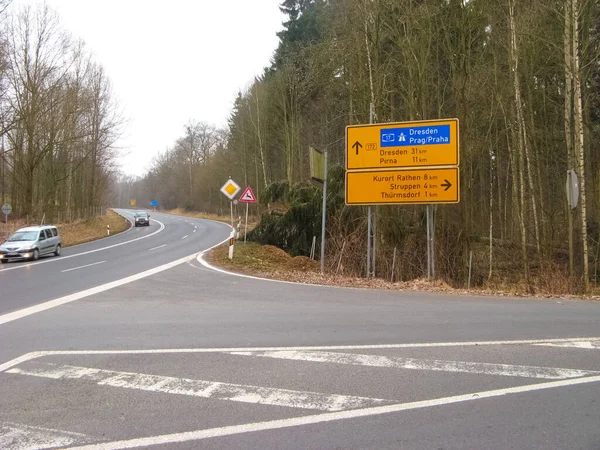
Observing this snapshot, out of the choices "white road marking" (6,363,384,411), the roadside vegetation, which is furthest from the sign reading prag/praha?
the roadside vegetation

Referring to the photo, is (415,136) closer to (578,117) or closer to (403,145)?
(403,145)

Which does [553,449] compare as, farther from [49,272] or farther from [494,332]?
[49,272]

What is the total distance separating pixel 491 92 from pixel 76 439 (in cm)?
1922

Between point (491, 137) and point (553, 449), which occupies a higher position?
point (491, 137)

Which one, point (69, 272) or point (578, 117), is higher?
point (578, 117)

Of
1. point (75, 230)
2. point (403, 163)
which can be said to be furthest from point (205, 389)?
point (75, 230)

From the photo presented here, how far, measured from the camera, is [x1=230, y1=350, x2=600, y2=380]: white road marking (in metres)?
5.27

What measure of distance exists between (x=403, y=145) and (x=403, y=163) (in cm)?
58

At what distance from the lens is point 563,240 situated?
62.6ft

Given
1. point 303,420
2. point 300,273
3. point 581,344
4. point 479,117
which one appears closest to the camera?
point 303,420

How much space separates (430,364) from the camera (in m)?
5.61

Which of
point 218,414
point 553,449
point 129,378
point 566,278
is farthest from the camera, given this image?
point 566,278

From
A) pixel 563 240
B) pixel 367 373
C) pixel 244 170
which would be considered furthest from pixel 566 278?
pixel 244 170

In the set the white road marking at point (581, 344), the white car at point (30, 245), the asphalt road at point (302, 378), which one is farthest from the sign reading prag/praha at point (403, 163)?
the white car at point (30, 245)
